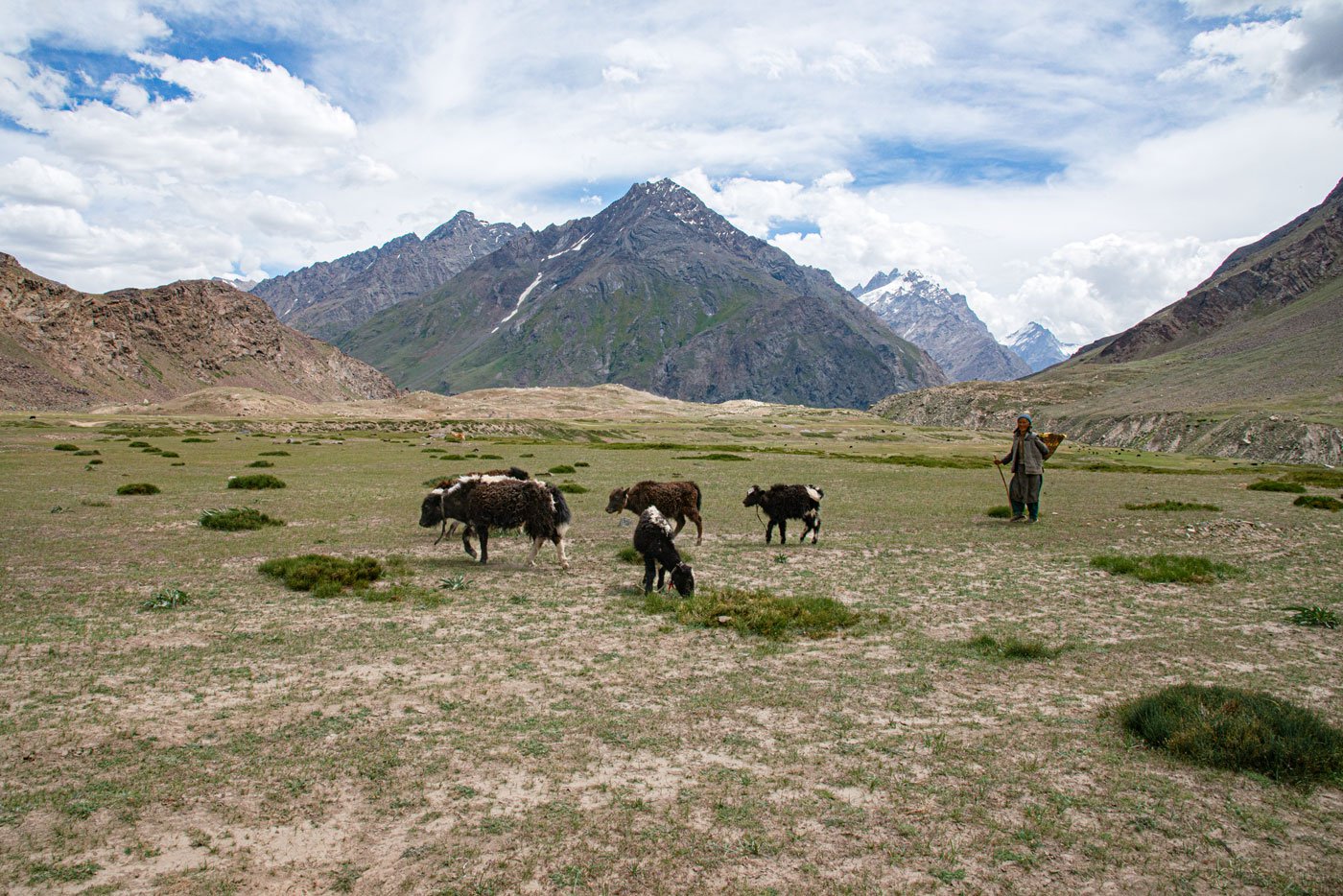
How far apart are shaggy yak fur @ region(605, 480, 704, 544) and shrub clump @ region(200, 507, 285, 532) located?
9.99 meters

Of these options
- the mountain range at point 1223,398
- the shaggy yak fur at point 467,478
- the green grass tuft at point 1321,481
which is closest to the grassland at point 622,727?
the shaggy yak fur at point 467,478

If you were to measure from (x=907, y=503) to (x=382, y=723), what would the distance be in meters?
24.0

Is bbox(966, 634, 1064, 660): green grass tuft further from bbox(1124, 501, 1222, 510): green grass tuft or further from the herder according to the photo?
bbox(1124, 501, 1222, 510): green grass tuft

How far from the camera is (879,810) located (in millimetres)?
6203

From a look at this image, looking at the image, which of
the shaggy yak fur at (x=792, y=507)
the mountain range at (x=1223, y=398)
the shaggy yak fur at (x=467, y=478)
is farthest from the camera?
the mountain range at (x=1223, y=398)

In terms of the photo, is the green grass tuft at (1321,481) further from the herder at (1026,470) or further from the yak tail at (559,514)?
the yak tail at (559,514)

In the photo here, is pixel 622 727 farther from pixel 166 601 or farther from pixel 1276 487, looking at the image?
pixel 1276 487

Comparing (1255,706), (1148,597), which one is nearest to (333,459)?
(1148,597)

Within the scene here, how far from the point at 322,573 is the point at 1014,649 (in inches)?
491

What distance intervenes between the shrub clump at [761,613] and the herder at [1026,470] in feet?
45.2

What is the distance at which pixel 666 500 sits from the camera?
62.6 ft

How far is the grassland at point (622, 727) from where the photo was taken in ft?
18.1

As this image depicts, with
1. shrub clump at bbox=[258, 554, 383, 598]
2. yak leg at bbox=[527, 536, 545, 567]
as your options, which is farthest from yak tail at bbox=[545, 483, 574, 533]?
shrub clump at bbox=[258, 554, 383, 598]

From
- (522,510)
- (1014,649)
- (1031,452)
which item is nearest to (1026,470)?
(1031,452)
